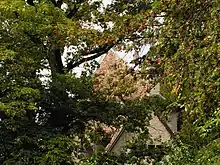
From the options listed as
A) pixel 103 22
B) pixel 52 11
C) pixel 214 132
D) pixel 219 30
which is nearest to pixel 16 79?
pixel 52 11

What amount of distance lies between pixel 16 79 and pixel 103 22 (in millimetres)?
2391

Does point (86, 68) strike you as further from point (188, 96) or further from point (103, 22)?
point (188, 96)

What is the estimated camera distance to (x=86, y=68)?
37.7 feet

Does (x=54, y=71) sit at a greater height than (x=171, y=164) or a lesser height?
greater

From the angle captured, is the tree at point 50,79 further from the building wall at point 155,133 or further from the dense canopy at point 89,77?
the building wall at point 155,133

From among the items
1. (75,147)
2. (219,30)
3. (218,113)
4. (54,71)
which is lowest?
(218,113)

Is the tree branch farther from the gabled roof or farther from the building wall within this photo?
the building wall

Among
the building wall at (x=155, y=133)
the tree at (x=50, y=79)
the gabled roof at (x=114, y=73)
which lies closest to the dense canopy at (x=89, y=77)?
the tree at (x=50, y=79)

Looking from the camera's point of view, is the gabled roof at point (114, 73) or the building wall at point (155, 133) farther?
the building wall at point (155, 133)

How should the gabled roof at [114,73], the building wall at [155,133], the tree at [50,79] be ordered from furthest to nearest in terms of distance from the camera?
the building wall at [155,133], the tree at [50,79], the gabled roof at [114,73]

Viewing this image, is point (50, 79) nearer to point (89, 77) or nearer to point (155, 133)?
point (89, 77)

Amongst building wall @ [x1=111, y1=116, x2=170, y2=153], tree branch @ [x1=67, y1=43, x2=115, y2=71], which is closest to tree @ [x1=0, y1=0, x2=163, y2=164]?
tree branch @ [x1=67, y1=43, x2=115, y2=71]

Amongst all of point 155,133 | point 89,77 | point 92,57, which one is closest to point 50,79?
point 89,77

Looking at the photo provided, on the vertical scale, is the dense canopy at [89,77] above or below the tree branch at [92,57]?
below
